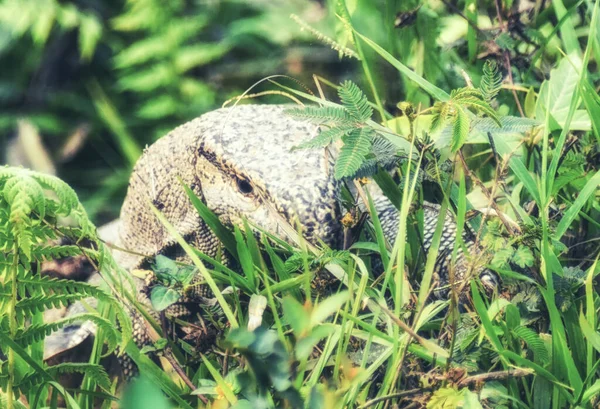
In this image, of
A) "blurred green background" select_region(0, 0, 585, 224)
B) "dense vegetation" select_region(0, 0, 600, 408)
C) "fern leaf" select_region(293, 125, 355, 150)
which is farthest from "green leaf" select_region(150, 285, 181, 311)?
"blurred green background" select_region(0, 0, 585, 224)

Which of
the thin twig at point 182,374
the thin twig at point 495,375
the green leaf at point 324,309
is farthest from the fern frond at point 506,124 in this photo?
the thin twig at point 182,374

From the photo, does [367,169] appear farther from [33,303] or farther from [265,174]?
[33,303]

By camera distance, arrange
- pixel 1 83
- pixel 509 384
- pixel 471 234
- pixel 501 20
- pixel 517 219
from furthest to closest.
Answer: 1. pixel 1 83
2. pixel 501 20
3. pixel 517 219
4. pixel 471 234
5. pixel 509 384

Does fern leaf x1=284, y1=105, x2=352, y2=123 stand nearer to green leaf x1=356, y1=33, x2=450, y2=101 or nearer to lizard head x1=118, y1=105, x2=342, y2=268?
green leaf x1=356, y1=33, x2=450, y2=101

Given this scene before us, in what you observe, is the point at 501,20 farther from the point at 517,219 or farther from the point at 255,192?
the point at 255,192

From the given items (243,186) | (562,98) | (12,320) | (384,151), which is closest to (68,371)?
(12,320)

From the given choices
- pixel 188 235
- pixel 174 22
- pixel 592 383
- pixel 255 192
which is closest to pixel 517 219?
pixel 592 383

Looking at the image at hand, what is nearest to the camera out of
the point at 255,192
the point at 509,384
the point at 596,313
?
the point at 509,384
